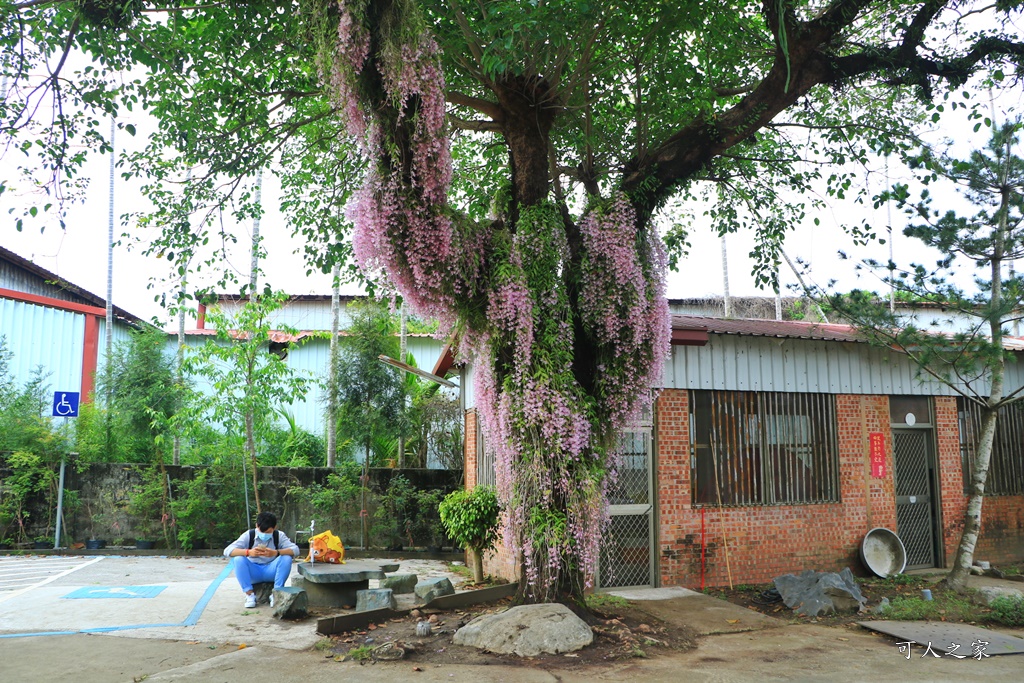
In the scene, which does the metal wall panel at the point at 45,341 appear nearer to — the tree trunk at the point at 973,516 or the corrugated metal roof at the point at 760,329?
the corrugated metal roof at the point at 760,329

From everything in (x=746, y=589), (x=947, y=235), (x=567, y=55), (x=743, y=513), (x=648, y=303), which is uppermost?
(x=567, y=55)

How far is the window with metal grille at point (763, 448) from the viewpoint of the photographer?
10500 mm

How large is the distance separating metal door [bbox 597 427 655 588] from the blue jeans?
3.87 meters

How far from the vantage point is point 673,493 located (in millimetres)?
10133

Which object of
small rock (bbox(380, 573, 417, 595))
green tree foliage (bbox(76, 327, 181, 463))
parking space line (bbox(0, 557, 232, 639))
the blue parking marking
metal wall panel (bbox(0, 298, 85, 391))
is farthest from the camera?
metal wall panel (bbox(0, 298, 85, 391))

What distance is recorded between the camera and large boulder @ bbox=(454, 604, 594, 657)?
22.0 ft

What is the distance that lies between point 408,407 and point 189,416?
4.18 metres

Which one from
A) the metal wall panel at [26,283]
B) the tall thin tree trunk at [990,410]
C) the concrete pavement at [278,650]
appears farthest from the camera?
the metal wall panel at [26,283]

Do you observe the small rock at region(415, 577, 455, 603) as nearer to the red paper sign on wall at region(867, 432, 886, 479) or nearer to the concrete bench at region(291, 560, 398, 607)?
the concrete bench at region(291, 560, 398, 607)

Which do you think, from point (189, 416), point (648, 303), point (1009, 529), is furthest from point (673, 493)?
point (189, 416)

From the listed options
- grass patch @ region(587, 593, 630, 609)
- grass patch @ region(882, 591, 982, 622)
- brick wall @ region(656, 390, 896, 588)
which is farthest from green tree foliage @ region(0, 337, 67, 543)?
grass patch @ region(882, 591, 982, 622)

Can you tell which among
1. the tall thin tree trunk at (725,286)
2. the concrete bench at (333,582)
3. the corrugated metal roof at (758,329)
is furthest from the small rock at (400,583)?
the tall thin tree trunk at (725,286)

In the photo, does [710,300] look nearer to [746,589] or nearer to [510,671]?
A: [746,589]

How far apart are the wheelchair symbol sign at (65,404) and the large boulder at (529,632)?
8.56m
